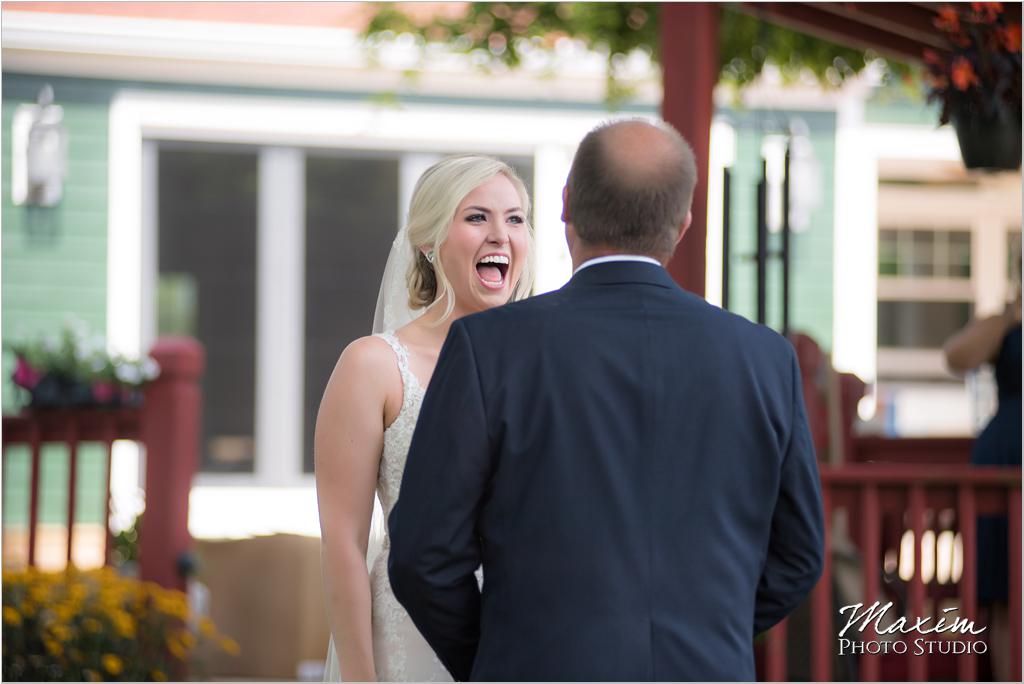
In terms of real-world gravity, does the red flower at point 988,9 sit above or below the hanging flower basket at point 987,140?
above

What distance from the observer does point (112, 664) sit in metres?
4.84

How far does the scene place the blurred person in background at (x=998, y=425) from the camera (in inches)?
186

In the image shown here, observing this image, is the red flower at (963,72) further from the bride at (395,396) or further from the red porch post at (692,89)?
the bride at (395,396)

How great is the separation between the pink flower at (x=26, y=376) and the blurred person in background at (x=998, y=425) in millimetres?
3885

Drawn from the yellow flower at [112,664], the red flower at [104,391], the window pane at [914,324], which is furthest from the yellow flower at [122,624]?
the window pane at [914,324]

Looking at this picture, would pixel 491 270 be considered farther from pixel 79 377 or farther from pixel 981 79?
pixel 79 377

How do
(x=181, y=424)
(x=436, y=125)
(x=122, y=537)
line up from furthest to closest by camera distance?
(x=436, y=125) < (x=122, y=537) < (x=181, y=424)

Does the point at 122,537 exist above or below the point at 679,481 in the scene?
below

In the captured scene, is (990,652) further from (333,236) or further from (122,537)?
(333,236)

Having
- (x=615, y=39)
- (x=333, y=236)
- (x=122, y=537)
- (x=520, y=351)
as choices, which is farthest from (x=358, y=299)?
(x=520, y=351)

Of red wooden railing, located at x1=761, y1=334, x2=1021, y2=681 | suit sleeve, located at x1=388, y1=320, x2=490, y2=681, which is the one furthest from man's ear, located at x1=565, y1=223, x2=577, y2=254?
red wooden railing, located at x1=761, y1=334, x2=1021, y2=681

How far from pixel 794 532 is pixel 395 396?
2.72 ft

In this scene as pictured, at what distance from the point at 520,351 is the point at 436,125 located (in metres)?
7.58

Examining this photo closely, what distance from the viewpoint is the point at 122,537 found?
6.99m
